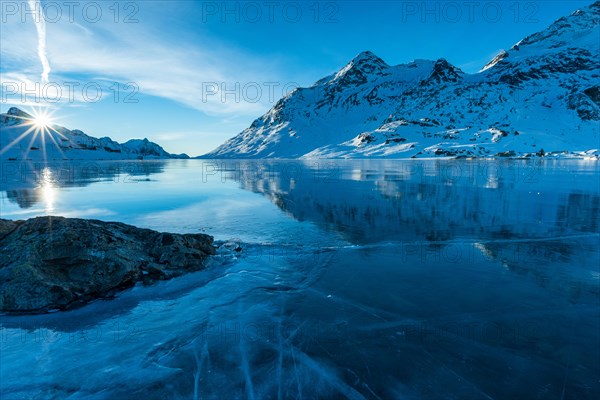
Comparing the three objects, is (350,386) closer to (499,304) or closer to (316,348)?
(316,348)

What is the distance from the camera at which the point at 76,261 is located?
299 inches

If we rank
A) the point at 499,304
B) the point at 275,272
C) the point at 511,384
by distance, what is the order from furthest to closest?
the point at 275,272
the point at 499,304
the point at 511,384

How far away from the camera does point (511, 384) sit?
14.0 ft

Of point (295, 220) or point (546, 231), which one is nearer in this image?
point (546, 231)

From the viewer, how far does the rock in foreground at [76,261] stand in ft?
22.1

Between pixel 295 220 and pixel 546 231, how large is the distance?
33.4ft

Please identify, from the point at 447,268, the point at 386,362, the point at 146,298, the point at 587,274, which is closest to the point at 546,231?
the point at 587,274

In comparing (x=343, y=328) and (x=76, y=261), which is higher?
(x=76, y=261)

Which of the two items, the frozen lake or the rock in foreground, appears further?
the rock in foreground

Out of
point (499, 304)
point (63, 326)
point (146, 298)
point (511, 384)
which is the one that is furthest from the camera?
point (146, 298)

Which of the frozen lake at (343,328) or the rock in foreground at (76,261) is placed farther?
the rock in foreground at (76,261)

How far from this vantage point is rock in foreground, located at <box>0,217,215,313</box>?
22.1 ft

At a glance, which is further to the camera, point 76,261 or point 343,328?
point 76,261

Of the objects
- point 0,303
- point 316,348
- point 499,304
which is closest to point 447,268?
point 499,304
